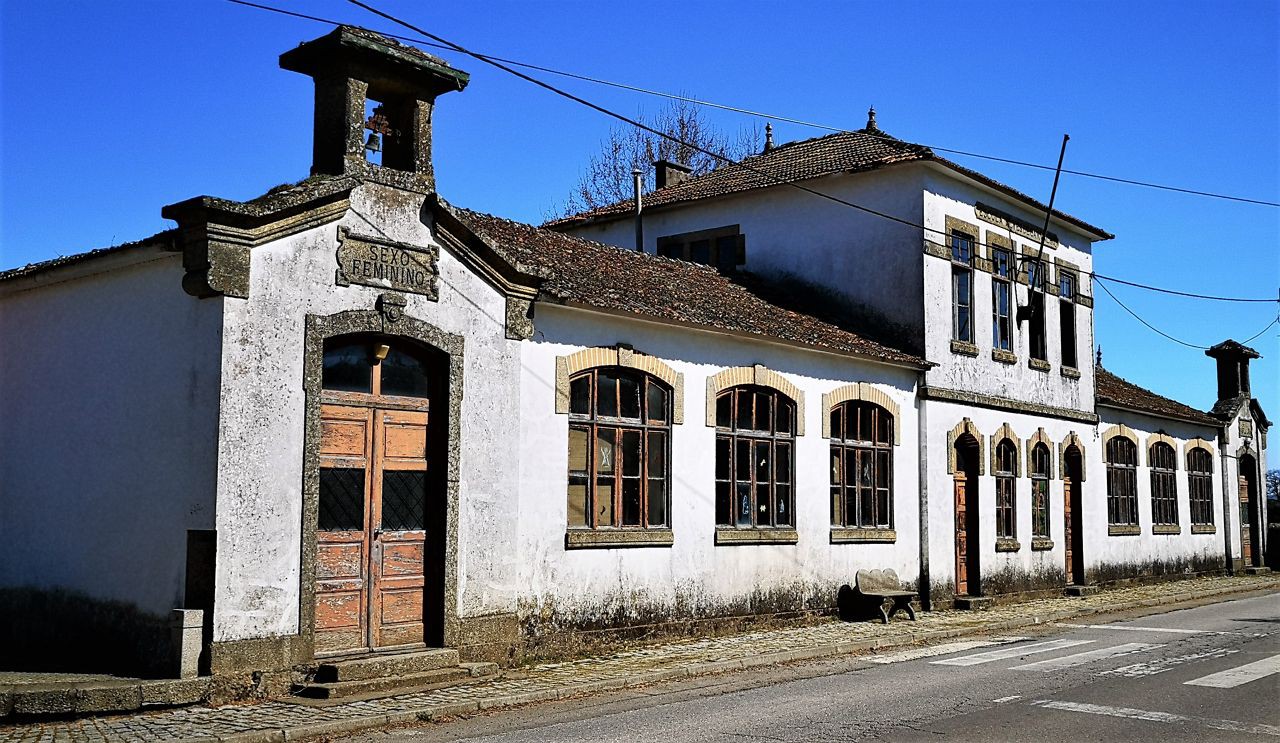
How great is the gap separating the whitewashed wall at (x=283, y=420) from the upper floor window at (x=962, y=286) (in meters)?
11.3

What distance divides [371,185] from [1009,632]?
1103cm

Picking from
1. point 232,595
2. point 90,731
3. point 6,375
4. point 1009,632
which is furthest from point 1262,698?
point 6,375

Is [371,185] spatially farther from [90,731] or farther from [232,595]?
[90,731]

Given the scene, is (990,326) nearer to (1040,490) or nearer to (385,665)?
(1040,490)

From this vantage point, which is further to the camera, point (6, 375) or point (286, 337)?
point (6, 375)

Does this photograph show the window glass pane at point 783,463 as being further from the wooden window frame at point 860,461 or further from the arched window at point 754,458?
the wooden window frame at point 860,461

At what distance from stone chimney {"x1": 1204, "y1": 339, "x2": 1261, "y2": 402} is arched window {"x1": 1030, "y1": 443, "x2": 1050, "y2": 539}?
11505 mm

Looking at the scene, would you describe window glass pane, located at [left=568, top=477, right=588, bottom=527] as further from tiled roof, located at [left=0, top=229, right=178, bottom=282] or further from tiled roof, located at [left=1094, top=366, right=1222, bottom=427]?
tiled roof, located at [left=1094, top=366, right=1222, bottom=427]

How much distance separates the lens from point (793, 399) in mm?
17266

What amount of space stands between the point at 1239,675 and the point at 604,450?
7231 mm

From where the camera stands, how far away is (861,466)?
Answer: 1872 centimetres

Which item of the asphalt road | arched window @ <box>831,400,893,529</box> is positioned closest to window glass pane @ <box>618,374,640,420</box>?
the asphalt road

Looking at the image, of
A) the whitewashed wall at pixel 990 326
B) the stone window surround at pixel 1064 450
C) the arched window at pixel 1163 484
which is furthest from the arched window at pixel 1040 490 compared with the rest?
the arched window at pixel 1163 484

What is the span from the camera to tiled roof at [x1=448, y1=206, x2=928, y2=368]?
1463 cm
